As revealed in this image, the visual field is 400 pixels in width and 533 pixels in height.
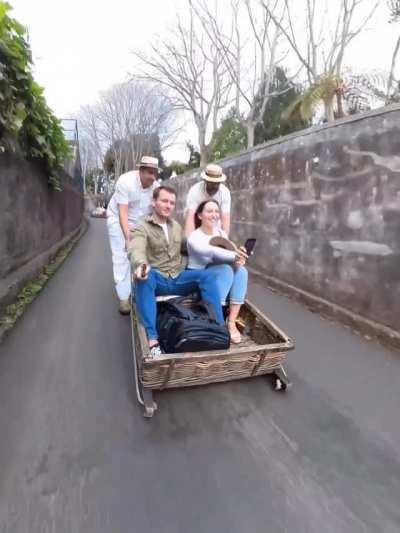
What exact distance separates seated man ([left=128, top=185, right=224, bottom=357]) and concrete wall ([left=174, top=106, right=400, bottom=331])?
168 centimetres

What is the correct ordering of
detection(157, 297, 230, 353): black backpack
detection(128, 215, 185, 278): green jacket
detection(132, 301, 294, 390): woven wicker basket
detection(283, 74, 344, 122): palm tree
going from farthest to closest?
1. detection(283, 74, 344, 122): palm tree
2. detection(128, 215, 185, 278): green jacket
3. detection(157, 297, 230, 353): black backpack
4. detection(132, 301, 294, 390): woven wicker basket

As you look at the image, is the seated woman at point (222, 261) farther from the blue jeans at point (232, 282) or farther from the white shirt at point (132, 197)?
the white shirt at point (132, 197)

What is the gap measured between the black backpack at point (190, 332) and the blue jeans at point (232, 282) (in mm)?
320

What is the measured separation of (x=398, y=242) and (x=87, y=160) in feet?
143

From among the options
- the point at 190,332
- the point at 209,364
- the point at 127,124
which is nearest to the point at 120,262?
the point at 190,332

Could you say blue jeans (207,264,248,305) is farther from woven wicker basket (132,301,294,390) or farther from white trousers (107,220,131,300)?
white trousers (107,220,131,300)

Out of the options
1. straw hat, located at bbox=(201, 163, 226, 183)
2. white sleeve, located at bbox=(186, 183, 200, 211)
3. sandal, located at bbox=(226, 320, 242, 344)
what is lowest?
sandal, located at bbox=(226, 320, 242, 344)

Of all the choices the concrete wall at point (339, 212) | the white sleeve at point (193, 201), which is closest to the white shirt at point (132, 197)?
the white sleeve at point (193, 201)

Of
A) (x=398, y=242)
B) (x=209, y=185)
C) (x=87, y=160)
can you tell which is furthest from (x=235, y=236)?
(x=87, y=160)

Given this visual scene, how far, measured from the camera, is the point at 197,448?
1753 mm

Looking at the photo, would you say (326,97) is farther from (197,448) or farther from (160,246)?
(197,448)

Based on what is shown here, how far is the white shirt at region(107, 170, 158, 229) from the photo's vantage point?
11.1 feet

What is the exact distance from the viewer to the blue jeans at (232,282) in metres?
2.58

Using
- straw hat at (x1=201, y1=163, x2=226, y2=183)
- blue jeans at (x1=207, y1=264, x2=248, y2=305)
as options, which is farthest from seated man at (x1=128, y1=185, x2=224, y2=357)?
straw hat at (x1=201, y1=163, x2=226, y2=183)
